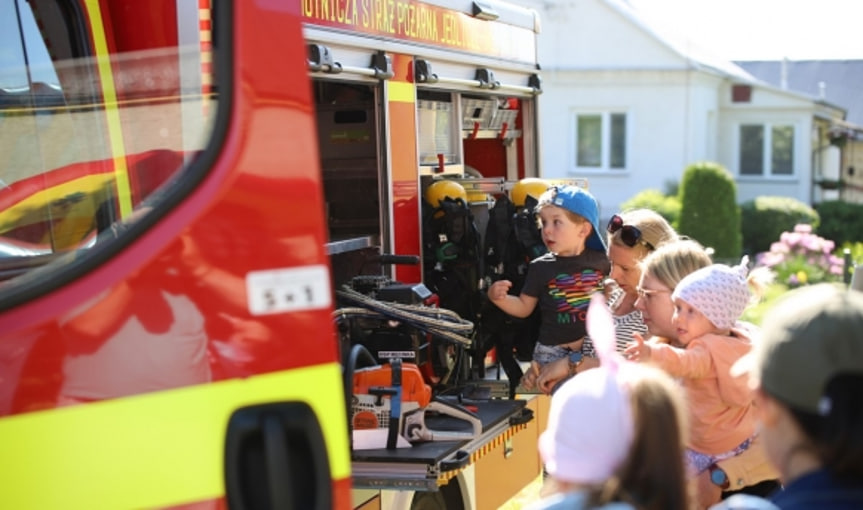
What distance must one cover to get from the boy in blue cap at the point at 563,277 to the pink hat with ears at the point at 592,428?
2.76 m

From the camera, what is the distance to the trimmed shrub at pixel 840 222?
78.9 feet

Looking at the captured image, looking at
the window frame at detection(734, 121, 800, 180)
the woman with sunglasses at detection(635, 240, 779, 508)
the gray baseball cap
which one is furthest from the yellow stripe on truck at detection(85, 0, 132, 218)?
the window frame at detection(734, 121, 800, 180)

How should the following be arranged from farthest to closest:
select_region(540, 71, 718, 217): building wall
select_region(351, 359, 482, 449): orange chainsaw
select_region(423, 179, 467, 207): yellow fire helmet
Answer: select_region(540, 71, 718, 217): building wall < select_region(423, 179, 467, 207): yellow fire helmet < select_region(351, 359, 482, 449): orange chainsaw

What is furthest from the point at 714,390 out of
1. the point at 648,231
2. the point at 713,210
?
the point at 713,210

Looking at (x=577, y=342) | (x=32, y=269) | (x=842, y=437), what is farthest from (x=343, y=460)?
(x=577, y=342)

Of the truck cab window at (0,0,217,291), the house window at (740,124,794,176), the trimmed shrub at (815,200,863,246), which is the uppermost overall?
the truck cab window at (0,0,217,291)

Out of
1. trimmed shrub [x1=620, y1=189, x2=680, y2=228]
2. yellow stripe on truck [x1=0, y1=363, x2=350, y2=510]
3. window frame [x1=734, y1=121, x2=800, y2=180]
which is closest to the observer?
yellow stripe on truck [x1=0, y1=363, x2=350, y2=510]

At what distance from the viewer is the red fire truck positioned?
233 centimetres

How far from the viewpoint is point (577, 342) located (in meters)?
5.08

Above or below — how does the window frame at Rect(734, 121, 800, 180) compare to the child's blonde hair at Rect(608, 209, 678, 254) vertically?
below

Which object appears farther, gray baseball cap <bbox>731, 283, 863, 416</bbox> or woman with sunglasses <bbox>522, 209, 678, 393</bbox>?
woman with sunglasses <bbox>522, 209, 678, 393</bbox>

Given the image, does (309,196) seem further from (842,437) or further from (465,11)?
(465,11)

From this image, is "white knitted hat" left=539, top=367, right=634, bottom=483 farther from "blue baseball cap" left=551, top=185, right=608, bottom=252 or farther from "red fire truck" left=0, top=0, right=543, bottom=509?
"blue baseball cap" left=551, top=185, right=608, bottom=252

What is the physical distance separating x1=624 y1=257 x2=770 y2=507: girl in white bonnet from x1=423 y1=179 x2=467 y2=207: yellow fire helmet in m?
1.77
